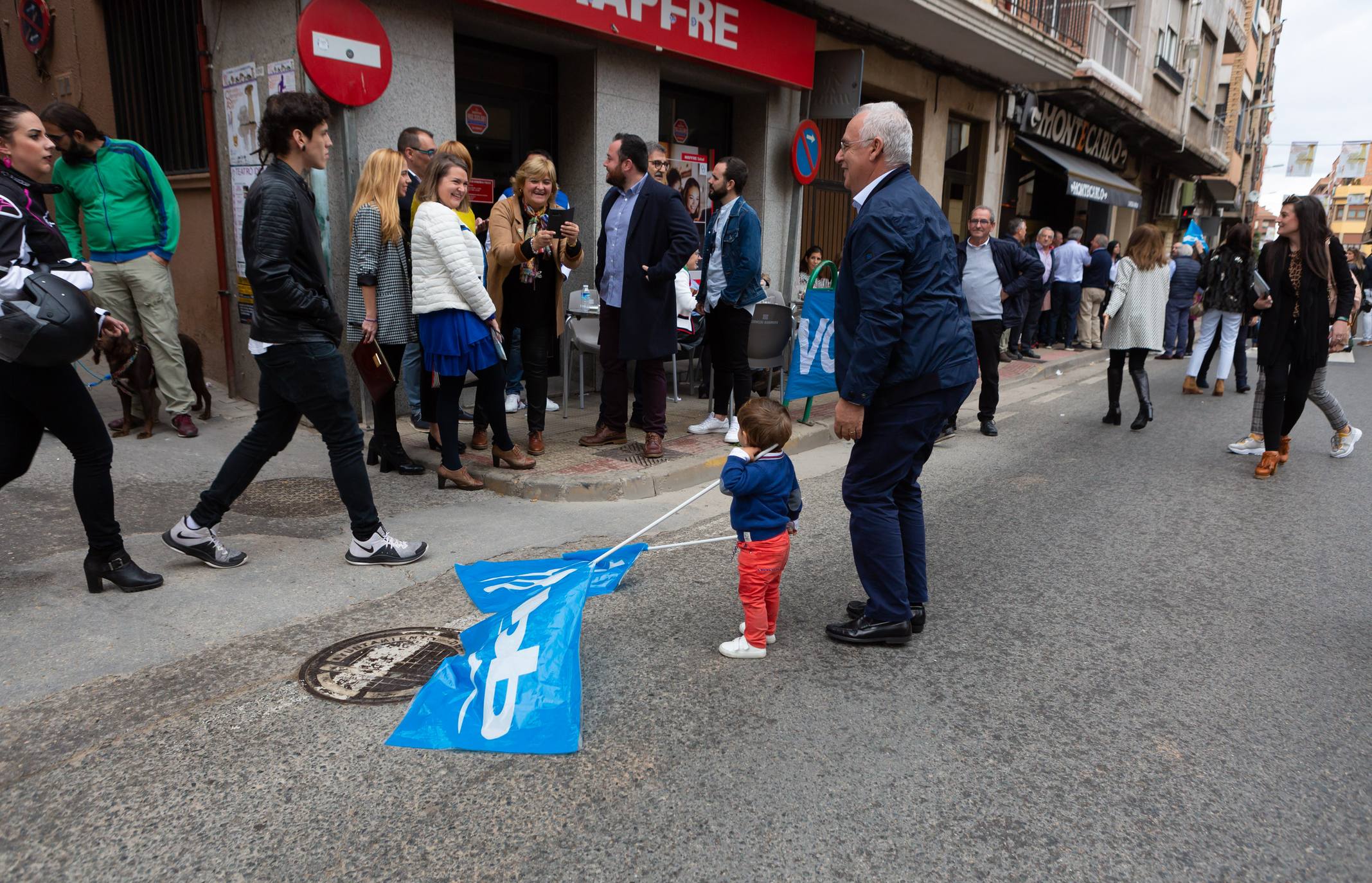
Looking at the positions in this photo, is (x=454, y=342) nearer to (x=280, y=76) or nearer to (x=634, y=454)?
(x=634, y=454)

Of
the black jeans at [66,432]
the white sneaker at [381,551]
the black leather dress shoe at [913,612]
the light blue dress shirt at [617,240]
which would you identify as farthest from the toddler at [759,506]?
the light blue dress shirt at [617,240]

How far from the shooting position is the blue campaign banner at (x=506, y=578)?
143 inches

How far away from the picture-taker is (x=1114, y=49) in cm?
1919

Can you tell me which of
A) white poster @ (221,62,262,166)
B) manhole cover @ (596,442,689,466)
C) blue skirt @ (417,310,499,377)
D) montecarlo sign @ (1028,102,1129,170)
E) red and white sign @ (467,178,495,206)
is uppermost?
montecarlo sign @ (1028,102,1129,170)

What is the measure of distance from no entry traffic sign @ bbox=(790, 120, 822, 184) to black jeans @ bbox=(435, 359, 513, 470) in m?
5.77

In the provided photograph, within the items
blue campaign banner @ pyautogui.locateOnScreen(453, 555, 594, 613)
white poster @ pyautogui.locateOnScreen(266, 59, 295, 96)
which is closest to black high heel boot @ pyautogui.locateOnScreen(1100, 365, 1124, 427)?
blue campaign banner @ pyautogui.locateOnScreen(453, 555, 594, 613)

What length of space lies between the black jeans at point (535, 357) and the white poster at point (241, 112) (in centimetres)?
260

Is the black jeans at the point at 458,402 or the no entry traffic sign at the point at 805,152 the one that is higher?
the no entry traffic sign at the point at 805,152

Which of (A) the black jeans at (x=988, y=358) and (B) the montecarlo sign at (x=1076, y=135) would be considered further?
(B) the montecarlo sign at (x=1076, y=135)

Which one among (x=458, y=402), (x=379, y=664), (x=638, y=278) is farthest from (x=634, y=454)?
(x=379, y=664)

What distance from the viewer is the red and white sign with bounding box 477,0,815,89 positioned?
25.2 ft

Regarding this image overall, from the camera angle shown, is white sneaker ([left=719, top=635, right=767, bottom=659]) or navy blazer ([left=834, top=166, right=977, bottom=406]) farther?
white sneaker ([left=719, top=635, right=767, bottom=659])

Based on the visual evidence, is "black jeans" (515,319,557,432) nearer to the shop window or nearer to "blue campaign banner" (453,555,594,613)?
"blue campaign banner" (453,555,594,613)

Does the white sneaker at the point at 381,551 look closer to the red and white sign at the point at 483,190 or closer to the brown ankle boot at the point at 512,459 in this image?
the brown ankle boot at the point at 512,459
